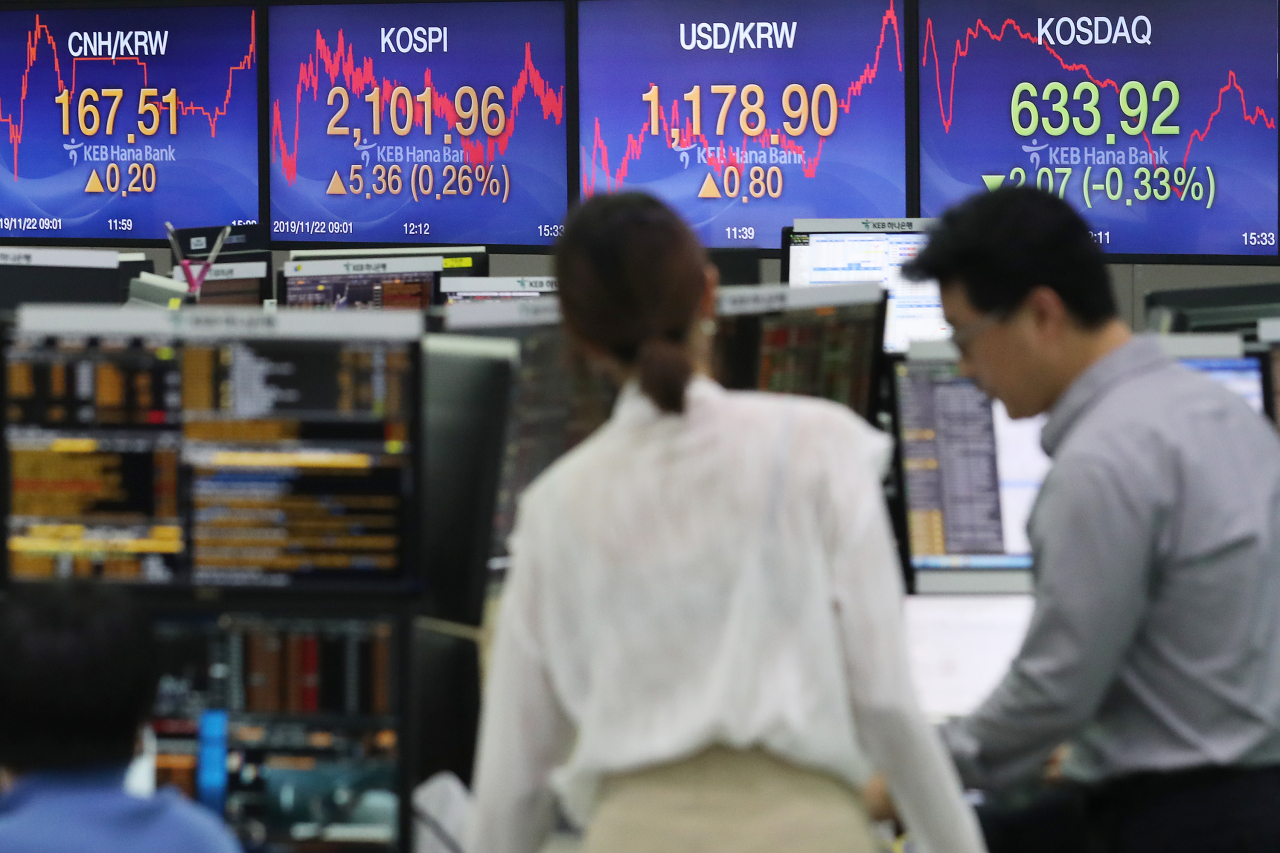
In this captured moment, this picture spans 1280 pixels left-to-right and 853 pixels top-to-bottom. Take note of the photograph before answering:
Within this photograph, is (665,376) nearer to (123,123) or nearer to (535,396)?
(535,396)

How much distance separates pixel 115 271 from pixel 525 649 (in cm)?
243

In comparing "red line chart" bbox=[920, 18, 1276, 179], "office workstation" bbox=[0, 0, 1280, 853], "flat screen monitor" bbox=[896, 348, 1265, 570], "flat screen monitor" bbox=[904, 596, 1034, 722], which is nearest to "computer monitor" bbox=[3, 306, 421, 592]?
"office workstation" bbox=[0, 0, 1280, 853]

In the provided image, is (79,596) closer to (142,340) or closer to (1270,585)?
(142,340)

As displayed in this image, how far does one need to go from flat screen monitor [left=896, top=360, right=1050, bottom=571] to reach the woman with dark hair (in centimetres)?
88

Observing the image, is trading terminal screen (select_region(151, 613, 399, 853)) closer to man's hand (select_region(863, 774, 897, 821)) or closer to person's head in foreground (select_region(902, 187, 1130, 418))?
man's hand (select_region(863, 774, 897, 821))

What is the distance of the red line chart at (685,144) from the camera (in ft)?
19.8

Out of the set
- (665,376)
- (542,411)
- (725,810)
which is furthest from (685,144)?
(725,810)

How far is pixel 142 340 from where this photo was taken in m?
1.62

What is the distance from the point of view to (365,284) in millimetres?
4629

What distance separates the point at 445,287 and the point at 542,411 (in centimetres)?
287

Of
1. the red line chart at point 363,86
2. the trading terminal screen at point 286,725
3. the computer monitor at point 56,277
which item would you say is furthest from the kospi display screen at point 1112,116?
the trading terminal screen at point 286,725

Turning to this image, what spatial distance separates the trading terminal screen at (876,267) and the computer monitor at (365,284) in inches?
45.3

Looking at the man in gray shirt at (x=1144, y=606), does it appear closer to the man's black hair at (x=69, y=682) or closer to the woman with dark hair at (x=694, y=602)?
the woman with dark hair at (x=694, y=602)

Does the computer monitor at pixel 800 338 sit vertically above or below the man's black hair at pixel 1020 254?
below
